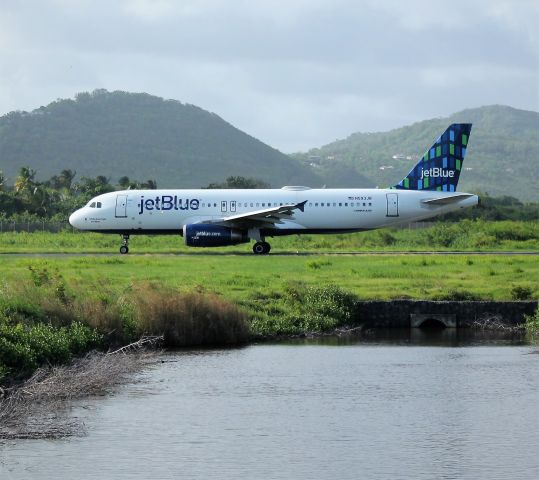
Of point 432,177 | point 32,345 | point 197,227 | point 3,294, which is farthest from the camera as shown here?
point 432,177

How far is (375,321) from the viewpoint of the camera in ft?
144

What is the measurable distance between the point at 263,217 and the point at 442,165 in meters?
11.5

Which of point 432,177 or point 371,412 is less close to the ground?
point 432,177

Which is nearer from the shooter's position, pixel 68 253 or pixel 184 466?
pixel 184 466

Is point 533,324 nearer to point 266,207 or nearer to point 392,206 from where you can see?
point 392,206

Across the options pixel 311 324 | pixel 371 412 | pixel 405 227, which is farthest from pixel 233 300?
pixel 405 227

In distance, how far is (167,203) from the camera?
215 feet

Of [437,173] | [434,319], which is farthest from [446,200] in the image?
[434,319]

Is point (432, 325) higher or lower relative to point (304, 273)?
lower

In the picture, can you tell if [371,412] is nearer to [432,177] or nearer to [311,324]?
[311,324]

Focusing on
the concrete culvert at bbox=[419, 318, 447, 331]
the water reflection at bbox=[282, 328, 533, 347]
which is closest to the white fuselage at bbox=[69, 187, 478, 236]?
the concrete culvert at bbox=[419, 318, 447, 331]

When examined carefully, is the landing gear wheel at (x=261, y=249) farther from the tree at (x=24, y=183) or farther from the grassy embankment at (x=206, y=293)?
the tree at (x=24, y=183)

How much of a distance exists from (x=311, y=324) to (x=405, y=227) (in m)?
57.8

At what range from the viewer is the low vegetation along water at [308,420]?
24.0m
